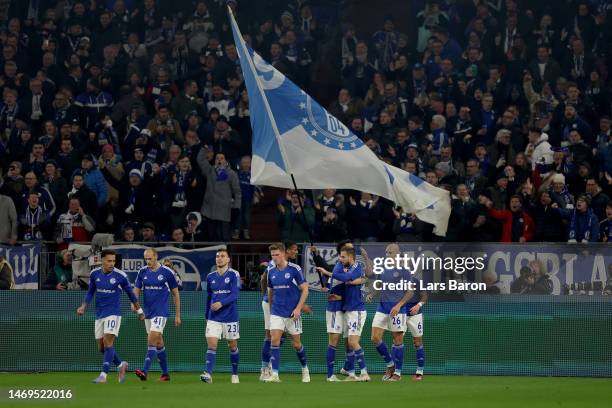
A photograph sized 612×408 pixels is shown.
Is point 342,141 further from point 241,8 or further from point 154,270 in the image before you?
point 241,8

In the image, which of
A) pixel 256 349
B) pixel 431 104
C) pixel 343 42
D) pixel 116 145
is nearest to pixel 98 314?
pixel 256 349

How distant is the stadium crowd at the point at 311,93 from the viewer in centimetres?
2644

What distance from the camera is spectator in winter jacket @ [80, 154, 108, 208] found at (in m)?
28.0

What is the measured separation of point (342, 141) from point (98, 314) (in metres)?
4.92

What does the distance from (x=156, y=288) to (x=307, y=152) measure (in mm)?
3366

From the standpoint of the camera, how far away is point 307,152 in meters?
23.3

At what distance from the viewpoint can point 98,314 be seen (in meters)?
22.5

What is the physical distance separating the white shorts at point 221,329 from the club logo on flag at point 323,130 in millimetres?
3462

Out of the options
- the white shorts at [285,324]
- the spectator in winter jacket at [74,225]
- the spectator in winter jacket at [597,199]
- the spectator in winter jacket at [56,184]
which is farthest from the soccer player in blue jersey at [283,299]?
the spectator in winter jacket at [56,184]

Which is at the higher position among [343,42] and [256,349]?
[343,42]

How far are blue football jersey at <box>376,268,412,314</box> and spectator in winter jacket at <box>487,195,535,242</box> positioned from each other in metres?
3.16

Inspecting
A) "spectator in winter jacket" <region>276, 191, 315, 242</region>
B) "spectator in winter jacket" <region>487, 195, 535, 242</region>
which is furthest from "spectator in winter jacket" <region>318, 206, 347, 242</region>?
"spectator in winter jacket" <region>487, 195, 535, 242</region>

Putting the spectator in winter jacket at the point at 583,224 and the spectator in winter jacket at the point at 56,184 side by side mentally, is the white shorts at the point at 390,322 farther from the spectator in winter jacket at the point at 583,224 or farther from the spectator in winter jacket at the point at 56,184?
the spectator in winter jacket at the point at 56,184

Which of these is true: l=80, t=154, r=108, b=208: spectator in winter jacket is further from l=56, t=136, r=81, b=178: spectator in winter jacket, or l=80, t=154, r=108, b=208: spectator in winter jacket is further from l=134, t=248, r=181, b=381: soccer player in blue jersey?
l=134, t=248, r=181, b=381: soccer player in blue jersey
